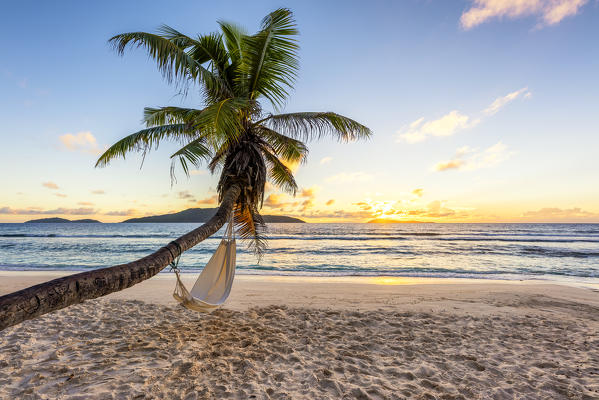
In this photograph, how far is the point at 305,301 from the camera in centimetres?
527

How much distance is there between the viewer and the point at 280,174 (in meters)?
5.56

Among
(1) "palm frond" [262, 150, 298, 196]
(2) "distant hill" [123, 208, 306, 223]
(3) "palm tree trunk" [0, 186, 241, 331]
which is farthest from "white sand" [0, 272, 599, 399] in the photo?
(2) "distant hill" [123, 208, 306, 223]

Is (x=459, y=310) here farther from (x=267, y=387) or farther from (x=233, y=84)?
(x=233, y=84)

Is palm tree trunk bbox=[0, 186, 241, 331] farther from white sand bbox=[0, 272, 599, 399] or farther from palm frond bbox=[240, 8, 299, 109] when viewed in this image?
palm frond bbox=[240, 8, 299, 109]

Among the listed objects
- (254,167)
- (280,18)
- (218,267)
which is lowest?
(218,267)

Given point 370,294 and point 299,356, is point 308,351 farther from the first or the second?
point 370,294

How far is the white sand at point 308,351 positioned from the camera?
2344 mm

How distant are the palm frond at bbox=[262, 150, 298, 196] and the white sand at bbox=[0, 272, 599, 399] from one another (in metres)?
2.13

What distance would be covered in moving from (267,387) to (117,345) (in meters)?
1.84

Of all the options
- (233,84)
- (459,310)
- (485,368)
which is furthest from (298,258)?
(485,368)

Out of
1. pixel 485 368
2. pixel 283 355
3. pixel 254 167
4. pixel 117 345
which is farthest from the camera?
pixel 254 167

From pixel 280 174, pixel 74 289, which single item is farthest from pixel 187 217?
pixel 74 289

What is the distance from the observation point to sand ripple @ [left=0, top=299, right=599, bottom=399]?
2326 millimetres

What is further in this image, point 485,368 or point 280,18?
point 280,18
